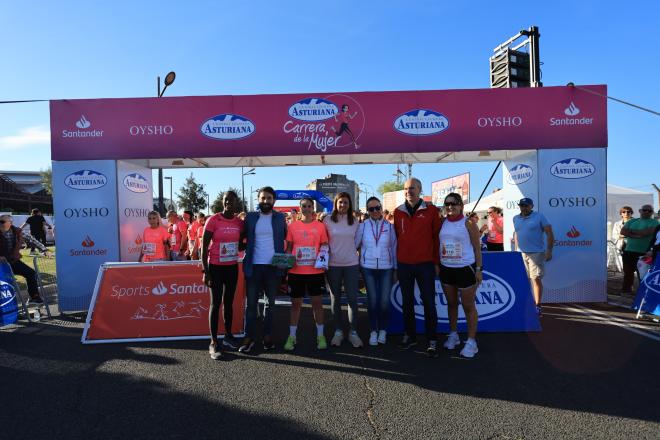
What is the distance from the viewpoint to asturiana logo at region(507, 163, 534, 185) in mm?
7359

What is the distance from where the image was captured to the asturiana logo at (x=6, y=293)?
5.84 metres

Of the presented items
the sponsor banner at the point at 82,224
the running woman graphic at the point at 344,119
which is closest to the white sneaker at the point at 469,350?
the running woman graphic at the point at 344,119

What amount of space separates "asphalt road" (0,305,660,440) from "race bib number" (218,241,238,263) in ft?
3.63

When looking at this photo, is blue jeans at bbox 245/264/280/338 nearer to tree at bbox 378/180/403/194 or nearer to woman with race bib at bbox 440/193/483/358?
woman with race bib at bbox 440/193/483/358

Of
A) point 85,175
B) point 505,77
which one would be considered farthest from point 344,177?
point 85,175

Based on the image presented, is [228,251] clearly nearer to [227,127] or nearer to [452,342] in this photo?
[452,342]

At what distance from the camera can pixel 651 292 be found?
5.78 m

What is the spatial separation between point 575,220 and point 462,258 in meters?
4.21

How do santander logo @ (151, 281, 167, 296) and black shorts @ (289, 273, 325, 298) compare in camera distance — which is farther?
santander logo @ (151, 281, 167, 296)

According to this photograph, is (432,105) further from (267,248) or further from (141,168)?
(141,168)

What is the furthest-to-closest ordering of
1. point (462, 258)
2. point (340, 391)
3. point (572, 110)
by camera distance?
1. point (572, 110)
2. point (462, 258)
3. point (340, 391)

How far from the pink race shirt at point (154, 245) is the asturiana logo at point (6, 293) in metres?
1.92

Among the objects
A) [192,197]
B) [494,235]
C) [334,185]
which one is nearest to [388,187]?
[334,185]

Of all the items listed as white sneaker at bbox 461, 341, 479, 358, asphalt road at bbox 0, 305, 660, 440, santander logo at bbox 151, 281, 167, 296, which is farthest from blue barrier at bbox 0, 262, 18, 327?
white sneaker at bbox 461, 341, 479, 358
